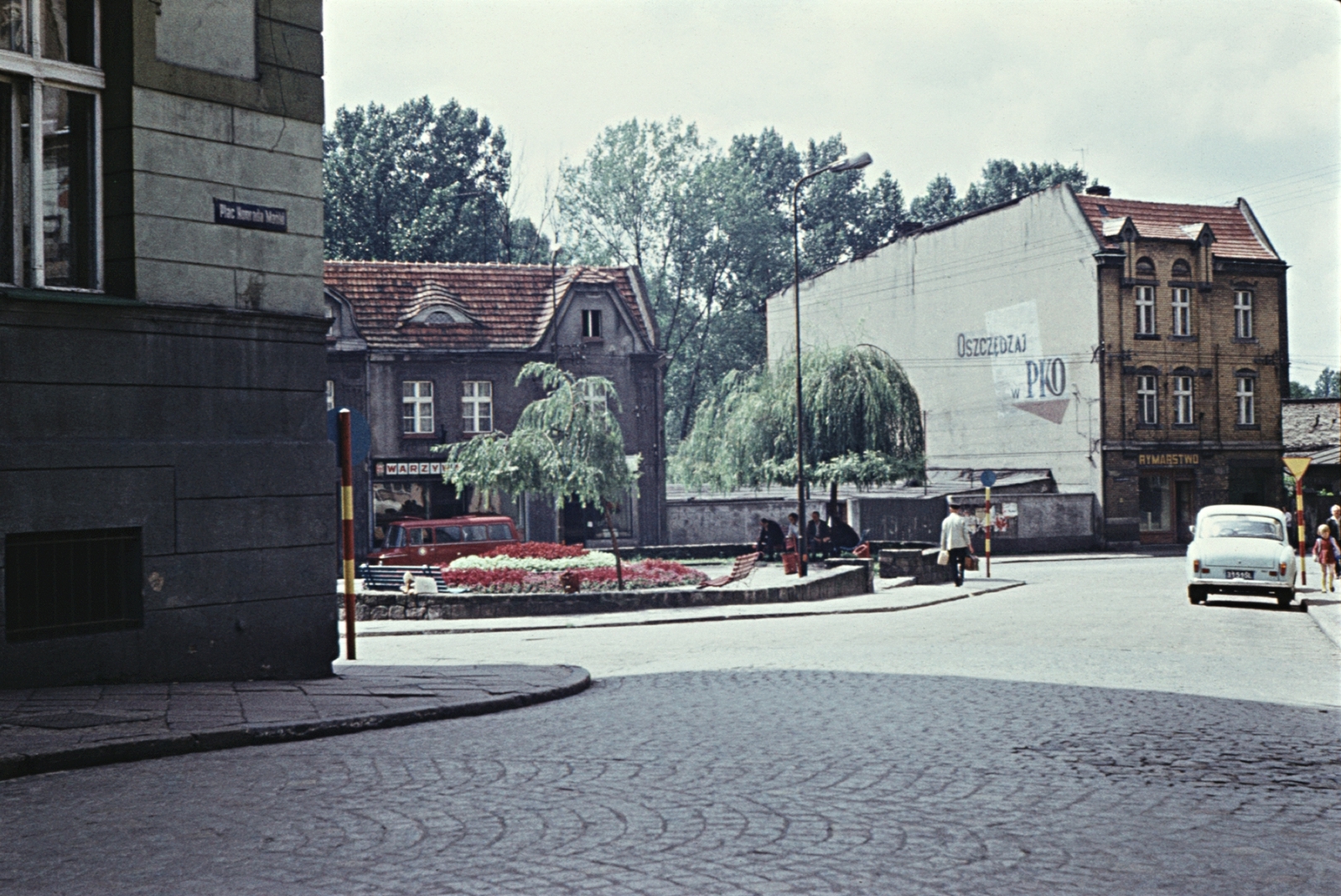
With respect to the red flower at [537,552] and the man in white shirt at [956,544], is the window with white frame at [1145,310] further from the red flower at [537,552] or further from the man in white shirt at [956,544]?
the red flower at [537,552]

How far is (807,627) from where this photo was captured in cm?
1914

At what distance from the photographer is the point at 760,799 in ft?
22.1

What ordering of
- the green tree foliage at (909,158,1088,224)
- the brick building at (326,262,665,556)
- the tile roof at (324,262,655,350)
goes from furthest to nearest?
the green tree foliage at (909,158,1088,224) → the tile roof at (324,262,655,350) → the brick building at (326,262,665,556)

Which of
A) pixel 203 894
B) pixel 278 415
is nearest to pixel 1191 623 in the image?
pixel 278 415

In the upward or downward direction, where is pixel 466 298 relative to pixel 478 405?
upward

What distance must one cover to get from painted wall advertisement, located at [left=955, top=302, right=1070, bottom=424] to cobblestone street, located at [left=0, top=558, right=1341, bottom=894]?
37.4 meters

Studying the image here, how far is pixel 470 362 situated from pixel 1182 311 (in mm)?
25889

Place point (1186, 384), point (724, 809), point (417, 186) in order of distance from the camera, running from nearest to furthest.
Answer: point (724, 809) → point (1186, 384) → point (417, 186)

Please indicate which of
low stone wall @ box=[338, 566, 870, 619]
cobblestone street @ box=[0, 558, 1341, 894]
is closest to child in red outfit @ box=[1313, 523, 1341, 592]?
low stone wall @ box=[338, 566, 870, 619]

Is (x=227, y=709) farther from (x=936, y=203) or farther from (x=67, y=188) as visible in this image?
(x=936, y=203)

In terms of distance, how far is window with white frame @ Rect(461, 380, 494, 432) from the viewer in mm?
41844

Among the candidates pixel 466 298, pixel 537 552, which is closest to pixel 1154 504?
pixel 466 298

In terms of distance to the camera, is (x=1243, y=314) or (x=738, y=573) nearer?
(x=738, y=573)

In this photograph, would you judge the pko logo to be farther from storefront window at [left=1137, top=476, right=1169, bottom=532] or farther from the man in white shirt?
the man in white shirt
